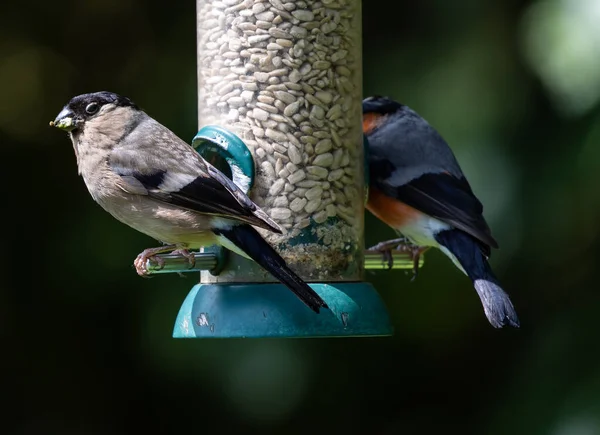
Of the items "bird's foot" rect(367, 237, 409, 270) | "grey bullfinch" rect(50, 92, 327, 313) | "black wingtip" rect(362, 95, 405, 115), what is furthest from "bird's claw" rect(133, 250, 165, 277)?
"black wingtip" rect(362, 95, 405, 115)

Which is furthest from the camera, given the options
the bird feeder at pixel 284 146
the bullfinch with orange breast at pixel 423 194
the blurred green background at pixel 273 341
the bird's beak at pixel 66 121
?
the blurred green background at pixel 273 341

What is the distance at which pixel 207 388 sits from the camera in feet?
19.5

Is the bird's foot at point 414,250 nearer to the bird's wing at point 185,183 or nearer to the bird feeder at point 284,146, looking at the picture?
the bird feeder at point 284,146

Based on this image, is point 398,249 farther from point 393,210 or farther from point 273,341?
point 273,341

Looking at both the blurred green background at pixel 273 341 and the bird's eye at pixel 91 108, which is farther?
the blurred green background at pixel 273 341

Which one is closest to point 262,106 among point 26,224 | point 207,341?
point 207,341

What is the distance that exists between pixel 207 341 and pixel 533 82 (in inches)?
88.7

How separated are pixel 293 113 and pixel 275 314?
0.82 metres

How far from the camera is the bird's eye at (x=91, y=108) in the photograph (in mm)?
4469

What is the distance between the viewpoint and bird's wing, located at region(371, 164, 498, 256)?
4.94m

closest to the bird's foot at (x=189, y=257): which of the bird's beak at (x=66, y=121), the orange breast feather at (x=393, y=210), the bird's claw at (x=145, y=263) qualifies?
the bird's claw at (x=145, y=263)

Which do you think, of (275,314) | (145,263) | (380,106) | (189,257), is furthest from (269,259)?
(380,106)

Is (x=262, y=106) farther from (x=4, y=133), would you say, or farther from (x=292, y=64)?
(x=4, y=133)

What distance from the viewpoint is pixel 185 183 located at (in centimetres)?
415
